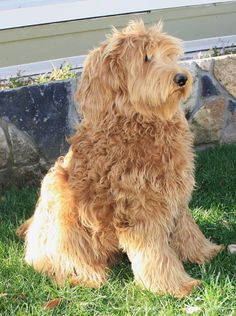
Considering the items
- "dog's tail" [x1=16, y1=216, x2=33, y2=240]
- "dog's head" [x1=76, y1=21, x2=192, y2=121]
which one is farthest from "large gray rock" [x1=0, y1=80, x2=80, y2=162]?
"dog's head" [x1=76, y1=21, x2=192, y2=121]

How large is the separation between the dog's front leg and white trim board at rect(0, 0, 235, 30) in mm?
3007

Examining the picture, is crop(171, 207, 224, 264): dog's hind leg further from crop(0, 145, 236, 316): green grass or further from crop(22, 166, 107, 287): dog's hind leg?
crop(22, 166, 107, 287): dog's hind leg

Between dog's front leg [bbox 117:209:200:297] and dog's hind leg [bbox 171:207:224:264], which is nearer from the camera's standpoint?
dog's front leg [bbox 117:209:200:297]

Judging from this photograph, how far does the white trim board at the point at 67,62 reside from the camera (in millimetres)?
5613

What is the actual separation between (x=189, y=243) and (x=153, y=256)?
1.33 ft

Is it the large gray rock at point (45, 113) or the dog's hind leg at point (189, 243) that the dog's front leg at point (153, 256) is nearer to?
the dog's hind leg at point (189, 243)

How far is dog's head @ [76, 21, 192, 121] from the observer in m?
3.00

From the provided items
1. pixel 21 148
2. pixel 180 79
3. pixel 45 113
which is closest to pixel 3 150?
pixel 21 148

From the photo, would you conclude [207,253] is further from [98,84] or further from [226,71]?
[226,71]

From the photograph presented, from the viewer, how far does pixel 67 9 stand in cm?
568

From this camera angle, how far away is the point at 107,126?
322 cm

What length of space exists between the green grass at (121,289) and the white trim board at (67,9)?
217cm

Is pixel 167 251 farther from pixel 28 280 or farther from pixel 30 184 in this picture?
pixel 30 184

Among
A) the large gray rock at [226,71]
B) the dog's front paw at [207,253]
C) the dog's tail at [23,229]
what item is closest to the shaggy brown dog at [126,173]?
the dog's front paw at [207,253]
